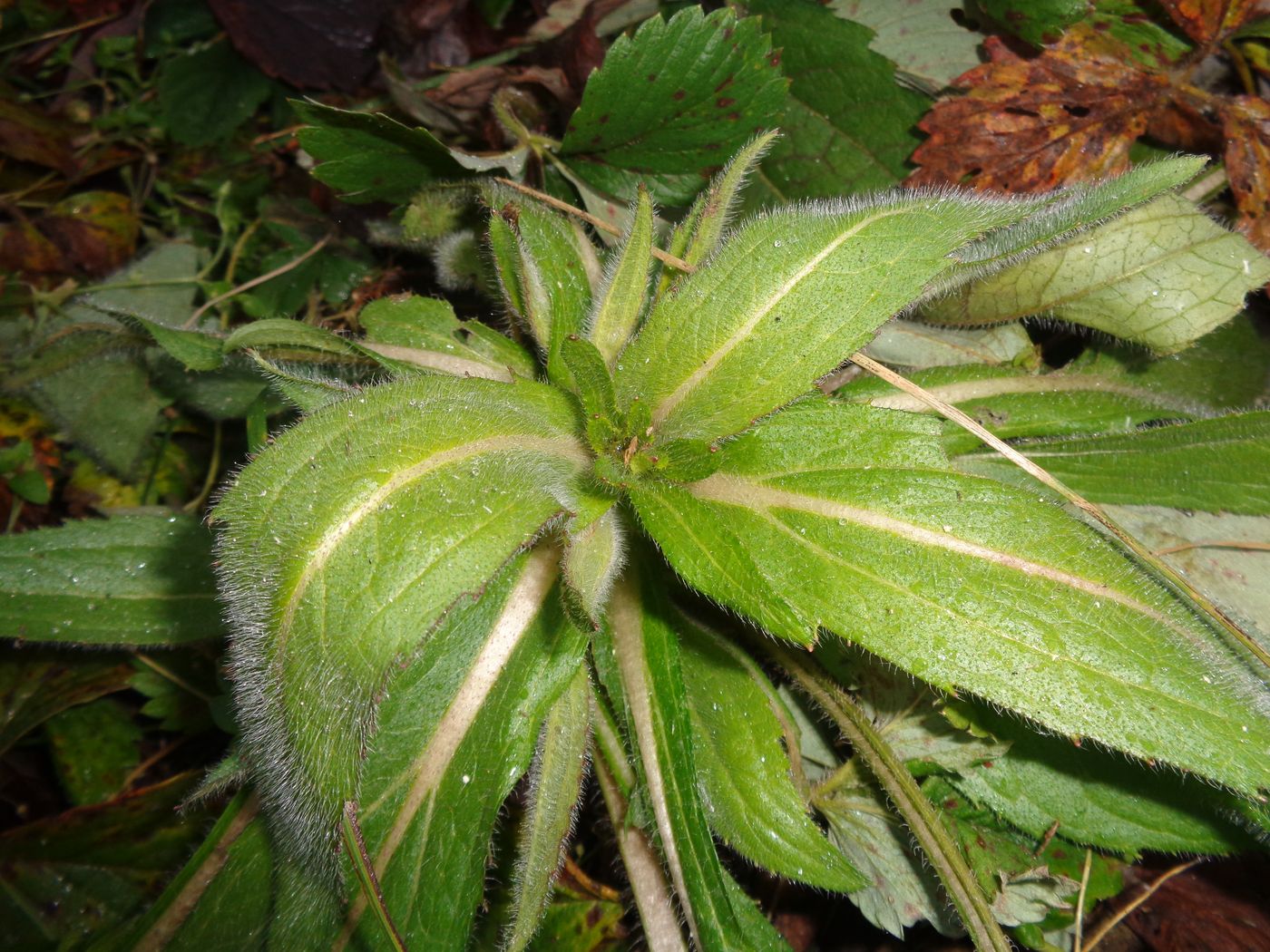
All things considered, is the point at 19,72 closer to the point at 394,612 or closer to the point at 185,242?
the point at 185,242

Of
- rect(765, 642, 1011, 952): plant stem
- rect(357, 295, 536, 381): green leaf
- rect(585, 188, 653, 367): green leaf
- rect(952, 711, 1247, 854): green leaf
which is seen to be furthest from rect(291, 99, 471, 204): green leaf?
rect(952, 711, 1247, 854): green leaf

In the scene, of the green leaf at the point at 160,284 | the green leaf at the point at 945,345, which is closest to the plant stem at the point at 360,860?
the green leaf at the point at 945,345

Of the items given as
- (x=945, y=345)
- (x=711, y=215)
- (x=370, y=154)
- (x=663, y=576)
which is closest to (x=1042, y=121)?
(x=945, y=345)

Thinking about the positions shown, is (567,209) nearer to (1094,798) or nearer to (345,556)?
(345,556)

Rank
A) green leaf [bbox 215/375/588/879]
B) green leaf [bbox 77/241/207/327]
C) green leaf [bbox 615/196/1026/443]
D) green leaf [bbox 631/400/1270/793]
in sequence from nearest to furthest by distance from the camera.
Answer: green leaf [bbox 215/375/588/879], green leaf [bbox 631/400/1270/793], green leaf [bbox 615/196/1026/443], green leaf [bbox 77/241/207/327]

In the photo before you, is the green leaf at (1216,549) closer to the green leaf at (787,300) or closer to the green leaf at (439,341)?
the green leaf at (787,300)

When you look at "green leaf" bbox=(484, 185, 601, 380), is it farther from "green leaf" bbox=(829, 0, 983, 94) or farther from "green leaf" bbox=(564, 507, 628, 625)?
"green leaf" bbox=(829, 0, 983, 94)
